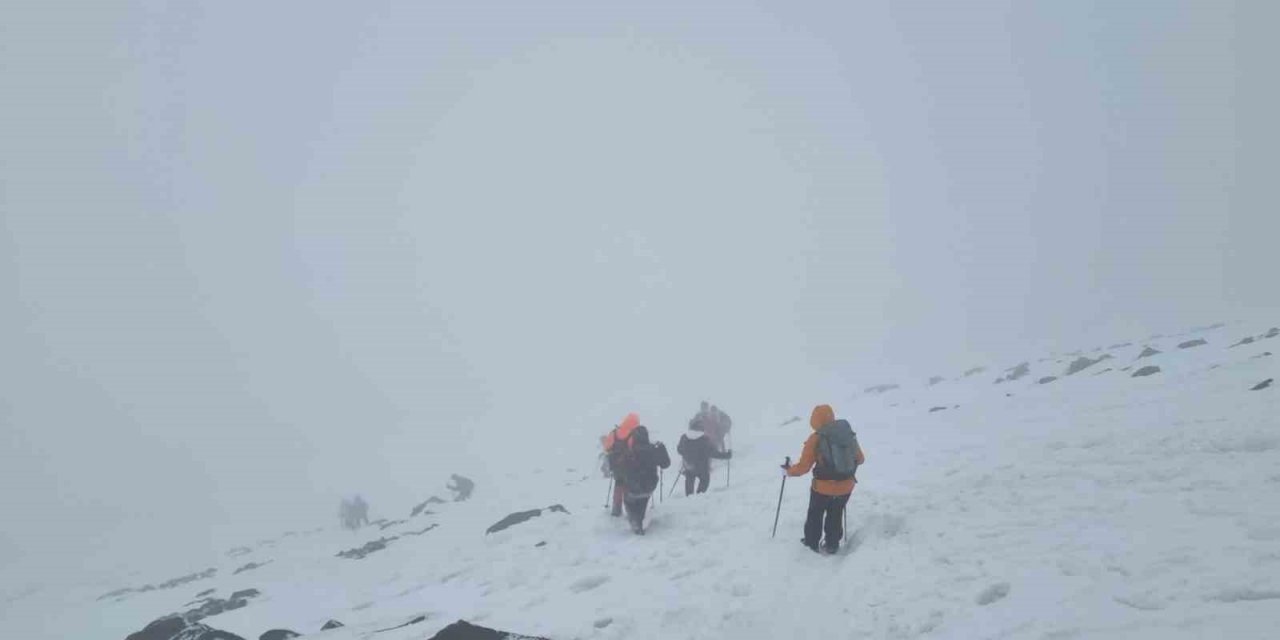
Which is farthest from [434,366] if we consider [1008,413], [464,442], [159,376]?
[1008,413]

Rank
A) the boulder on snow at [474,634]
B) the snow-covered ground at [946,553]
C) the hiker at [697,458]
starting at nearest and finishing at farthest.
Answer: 1. the snow-covered ground at [946,553]
2. the boulder on snow at [474,634]
3. the hiker at [697,458]

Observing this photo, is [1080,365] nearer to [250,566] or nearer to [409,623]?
[409,623]

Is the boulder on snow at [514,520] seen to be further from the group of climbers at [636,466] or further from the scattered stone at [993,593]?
the scattered stone at [993,593]

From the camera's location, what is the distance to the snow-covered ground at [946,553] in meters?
6.68

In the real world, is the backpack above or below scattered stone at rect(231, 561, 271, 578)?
above

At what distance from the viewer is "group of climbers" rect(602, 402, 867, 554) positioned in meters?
9.81

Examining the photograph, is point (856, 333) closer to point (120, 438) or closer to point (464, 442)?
point (464, 442)

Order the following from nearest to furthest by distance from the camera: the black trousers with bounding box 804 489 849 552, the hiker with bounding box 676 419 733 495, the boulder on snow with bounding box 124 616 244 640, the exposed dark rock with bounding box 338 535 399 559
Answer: the boulder on snow with bounding box 124 616 244 640, the black trousers with bounding box 804 489 849 552, the hiker with bounding box 676 419 733 495, the exposed dark rock with bounding box 338 535 399 559

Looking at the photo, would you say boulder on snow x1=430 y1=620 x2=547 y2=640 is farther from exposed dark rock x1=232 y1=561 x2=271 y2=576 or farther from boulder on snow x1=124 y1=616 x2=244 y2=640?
exposed dark rock x1=232 y1=561 x2=271 y2=576

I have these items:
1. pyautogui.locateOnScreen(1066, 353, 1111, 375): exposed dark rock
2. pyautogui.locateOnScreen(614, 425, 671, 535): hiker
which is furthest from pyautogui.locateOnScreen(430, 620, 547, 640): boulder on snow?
pyautogui.locateOnScreen(1066, 353, 1111, 375): exposed dark rock

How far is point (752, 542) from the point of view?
446 inches

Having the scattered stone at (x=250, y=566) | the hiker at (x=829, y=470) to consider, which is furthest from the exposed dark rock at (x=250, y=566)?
the hiker at (x=829, y=470)

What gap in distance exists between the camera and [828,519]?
33.3ft

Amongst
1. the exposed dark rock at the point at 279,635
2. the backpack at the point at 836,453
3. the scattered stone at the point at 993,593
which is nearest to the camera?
the scattered stone at the point at 993,593
